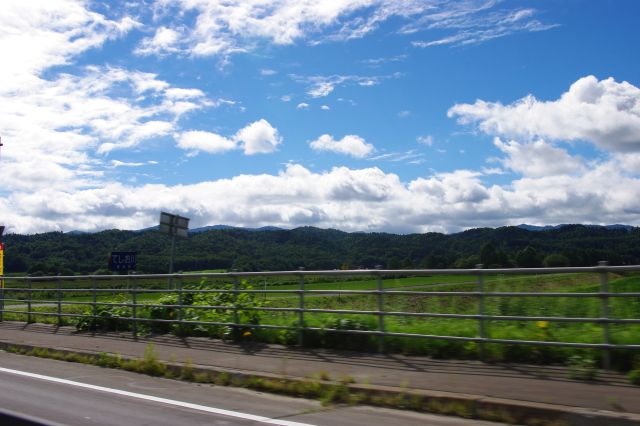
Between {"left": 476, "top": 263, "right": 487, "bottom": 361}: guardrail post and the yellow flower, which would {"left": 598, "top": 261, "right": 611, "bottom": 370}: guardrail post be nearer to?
the yellow flower

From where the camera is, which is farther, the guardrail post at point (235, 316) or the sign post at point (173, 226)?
the sign post at point (173, 226)

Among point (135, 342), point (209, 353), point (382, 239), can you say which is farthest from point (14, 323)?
point (382, 239)

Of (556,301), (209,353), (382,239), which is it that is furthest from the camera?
(382,239)

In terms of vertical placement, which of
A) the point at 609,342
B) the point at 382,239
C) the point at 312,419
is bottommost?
the point at 312,419

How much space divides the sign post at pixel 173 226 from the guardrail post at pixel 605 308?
11904 mm

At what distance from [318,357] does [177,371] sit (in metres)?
2.15

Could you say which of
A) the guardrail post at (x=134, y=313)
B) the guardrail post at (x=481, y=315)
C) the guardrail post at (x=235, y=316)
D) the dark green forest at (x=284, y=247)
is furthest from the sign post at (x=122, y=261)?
the guardrail post at (x=481, y=315)

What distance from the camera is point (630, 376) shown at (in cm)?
682

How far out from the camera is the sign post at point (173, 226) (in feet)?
55.9

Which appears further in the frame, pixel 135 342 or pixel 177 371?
pixel 135 342

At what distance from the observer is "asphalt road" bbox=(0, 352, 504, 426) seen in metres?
6.44

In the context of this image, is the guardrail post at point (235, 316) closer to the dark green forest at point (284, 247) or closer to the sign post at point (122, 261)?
the dark green forest at point (284, 247)

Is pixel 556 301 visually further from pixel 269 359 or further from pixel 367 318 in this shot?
pixel 269 359

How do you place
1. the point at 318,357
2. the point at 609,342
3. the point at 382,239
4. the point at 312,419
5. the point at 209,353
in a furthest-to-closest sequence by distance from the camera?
the point at 382,239
the point at 209,353
the point at 318,357
the point at 609,342
the point at 312,419
